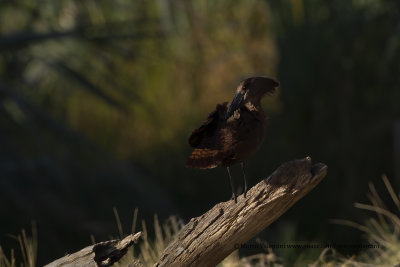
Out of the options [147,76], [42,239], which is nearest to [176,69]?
[147,76]

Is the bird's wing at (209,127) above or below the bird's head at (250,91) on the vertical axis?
below

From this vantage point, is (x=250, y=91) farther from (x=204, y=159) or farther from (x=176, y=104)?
(x=176, y=104)

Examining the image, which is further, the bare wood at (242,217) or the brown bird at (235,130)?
the bare wood at (242,217)

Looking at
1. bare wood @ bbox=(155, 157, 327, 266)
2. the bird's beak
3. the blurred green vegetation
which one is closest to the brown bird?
the bird's beak

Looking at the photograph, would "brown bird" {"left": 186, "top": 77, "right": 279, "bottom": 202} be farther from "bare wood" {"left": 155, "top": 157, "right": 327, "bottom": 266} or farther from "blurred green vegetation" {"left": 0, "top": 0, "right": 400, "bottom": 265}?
"blurred green vegetation" {"left": 0, "top": 0, "right": 400, "bottom": 265}

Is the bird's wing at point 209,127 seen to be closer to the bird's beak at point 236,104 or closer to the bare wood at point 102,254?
the bird's beak at point 236,104

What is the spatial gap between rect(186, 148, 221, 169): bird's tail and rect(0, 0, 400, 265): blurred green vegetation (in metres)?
4.90

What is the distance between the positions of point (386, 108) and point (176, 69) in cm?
274

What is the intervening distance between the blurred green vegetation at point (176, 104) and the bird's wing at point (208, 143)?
4906 mm

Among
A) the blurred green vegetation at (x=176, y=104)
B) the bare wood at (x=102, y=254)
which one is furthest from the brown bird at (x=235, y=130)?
the blurred green vegetation at (x=176, y=104)

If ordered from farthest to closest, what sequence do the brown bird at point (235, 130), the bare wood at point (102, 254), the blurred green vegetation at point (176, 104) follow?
the blurred green vegetation at point (176, 104), the bare wood at point (102, 254), the brown bird at point (235, 130)

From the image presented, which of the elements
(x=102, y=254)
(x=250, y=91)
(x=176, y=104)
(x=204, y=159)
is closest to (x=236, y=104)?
(x=250, y=91)

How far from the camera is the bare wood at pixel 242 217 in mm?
2678

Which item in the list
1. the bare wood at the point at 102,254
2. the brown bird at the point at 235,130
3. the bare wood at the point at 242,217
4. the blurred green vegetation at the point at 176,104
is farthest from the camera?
the blurred green vegetation at the point at 176,104
